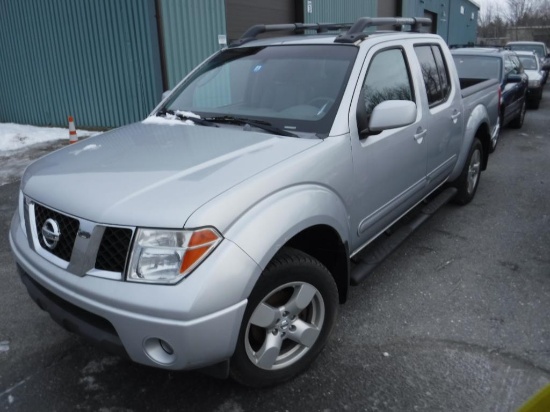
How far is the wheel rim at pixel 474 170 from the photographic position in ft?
17.4

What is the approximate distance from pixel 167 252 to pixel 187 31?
793cm

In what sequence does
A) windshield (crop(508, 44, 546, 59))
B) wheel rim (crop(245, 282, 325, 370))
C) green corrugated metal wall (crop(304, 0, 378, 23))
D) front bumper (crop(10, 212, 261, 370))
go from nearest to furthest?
front bumper (crop(10, 212, 261, 370)), wheel rim (crop(245, 282, 325, 370)), green corrugated metal wall (crop(304, 0, 378, 23)), windshield (crop(508, 44, 546, 59))

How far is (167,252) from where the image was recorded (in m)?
2.01

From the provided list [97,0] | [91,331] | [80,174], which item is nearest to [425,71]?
[80,174]

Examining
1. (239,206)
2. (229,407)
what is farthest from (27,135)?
(239,206)

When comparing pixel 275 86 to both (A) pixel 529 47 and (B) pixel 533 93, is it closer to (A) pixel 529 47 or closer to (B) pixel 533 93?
(B) pixel 533 93

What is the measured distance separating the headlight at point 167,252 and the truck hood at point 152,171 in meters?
0.06

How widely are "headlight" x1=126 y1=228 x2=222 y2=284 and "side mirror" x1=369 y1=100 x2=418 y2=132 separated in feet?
4.36

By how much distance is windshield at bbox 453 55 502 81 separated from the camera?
8.98 metres

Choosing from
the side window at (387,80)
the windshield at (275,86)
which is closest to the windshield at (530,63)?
the side window at (387,80)

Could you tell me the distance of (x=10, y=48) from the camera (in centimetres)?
1103

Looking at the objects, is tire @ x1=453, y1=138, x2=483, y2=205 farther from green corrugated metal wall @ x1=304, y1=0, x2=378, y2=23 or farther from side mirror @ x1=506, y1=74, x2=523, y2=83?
green corrugated metal wall @ x1=304, y1=0, x2=378, y2=23

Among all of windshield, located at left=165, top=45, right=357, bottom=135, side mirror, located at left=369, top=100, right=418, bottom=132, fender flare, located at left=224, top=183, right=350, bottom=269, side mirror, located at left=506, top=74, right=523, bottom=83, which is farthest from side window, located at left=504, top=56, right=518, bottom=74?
fender flare, located at left=224, top=183, right=350, bottom=269

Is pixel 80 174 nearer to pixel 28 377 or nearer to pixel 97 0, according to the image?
pixel 28 377
